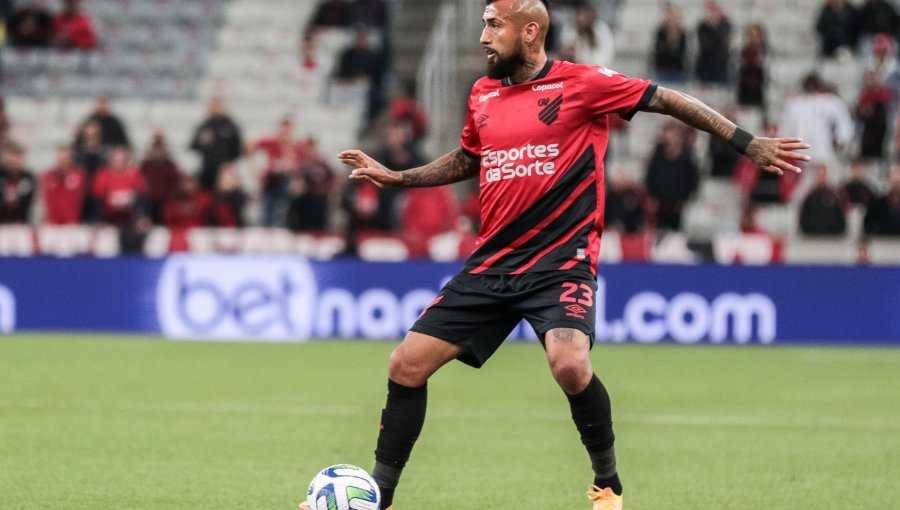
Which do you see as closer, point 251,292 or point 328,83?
point 251,292

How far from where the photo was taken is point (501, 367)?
13.8 m

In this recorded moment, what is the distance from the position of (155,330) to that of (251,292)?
1140 mm

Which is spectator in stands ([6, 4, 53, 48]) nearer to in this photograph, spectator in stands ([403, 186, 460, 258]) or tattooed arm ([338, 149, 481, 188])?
spectator in stands ([403, 186, 460, 258])

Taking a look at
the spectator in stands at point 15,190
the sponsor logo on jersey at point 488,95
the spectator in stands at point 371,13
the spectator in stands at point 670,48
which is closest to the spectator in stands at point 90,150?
the spectator in stands at point 15,190

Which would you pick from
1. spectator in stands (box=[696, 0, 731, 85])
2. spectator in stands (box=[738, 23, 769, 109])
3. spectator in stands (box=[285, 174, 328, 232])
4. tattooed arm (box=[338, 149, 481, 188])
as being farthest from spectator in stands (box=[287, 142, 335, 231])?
tattooed arm (box=[338, 149, 481, 188])

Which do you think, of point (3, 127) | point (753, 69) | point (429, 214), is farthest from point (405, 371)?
→ point (3, 127)

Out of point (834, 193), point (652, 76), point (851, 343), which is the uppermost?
point (652, 76)

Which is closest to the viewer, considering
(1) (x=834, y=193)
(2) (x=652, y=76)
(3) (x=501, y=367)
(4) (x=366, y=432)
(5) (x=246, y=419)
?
(4) (x=366, y=432)

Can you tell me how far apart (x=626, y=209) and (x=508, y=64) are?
11.2 m

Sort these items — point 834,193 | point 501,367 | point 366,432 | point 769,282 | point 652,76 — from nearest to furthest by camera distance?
point 366,432
point 501,367
point 769,282
point 834,193
point 652,76

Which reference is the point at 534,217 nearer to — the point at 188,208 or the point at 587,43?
the point at 188,208

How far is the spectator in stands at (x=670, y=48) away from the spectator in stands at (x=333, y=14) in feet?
16.1

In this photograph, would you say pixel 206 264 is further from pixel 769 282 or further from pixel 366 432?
pixel 366 432

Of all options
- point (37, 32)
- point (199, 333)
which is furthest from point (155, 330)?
point (37, 32)
